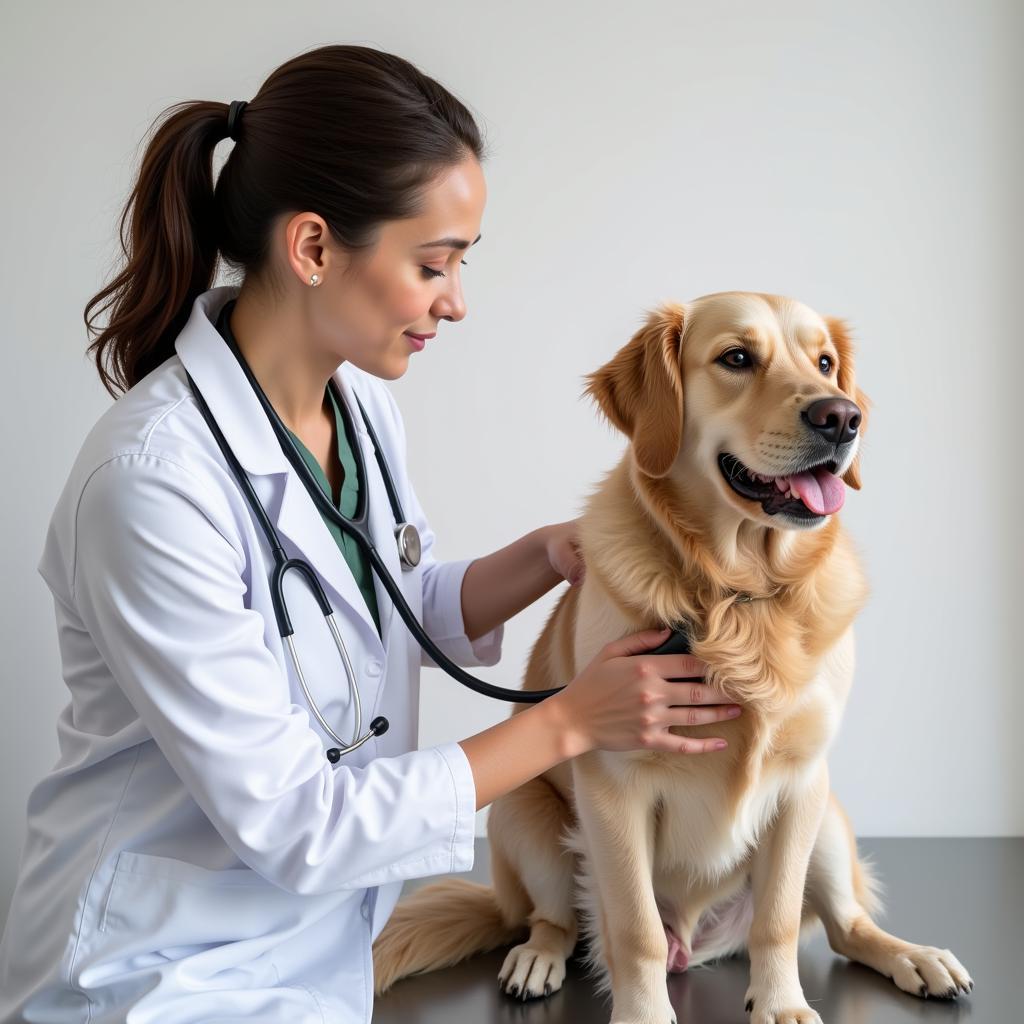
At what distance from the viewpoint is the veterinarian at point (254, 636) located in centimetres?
122

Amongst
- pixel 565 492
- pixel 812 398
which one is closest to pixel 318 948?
pixel 812 398

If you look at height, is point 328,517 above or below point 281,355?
below

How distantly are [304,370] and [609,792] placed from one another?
731 mm

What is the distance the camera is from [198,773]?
1203 millimetres

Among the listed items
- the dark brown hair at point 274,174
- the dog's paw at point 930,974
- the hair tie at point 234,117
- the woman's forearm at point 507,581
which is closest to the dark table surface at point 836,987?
the dog's paw at point 930,974

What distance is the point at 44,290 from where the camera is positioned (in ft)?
7.65

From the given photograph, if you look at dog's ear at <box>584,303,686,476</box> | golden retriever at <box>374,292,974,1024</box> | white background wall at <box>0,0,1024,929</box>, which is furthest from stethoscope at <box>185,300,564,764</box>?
white background wall at <box>0,0,1024,929</box>

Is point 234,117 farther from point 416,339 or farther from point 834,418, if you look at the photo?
point 834,418

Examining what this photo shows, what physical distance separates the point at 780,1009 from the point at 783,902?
138 millimetres

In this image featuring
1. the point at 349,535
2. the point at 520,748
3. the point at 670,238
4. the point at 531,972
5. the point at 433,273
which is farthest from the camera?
Answer: the point at 670,238

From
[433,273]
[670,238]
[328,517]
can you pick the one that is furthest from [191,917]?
[670,238]

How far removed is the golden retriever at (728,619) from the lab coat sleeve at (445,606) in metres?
0.25

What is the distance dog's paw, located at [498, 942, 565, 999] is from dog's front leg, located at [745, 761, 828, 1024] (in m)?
0.31

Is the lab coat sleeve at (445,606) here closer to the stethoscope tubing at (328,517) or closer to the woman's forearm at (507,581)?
the woman's forearm at (507,581)
